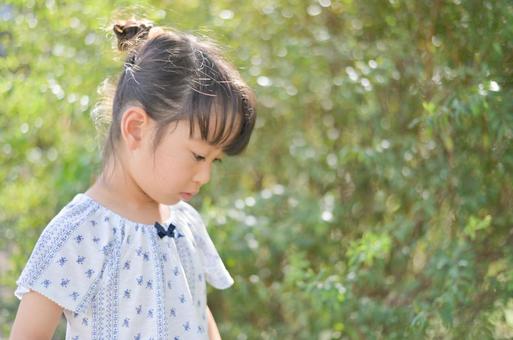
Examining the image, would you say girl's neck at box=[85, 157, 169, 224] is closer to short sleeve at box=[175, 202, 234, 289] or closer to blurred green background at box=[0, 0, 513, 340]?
short sleeve at box=[175, 202, 234, 289]

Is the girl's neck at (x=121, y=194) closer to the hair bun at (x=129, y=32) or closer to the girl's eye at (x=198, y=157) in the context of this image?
the girl's eye at (x=198, y=157)

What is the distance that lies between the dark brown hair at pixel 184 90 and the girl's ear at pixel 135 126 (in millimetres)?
14

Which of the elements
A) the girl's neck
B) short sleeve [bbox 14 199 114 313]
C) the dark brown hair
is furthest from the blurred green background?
short sleeve [bbox 14 199 114 313]

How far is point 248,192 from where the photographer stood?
3.58 meters

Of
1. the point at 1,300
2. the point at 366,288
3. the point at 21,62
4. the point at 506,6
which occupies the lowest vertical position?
the point at 1,300

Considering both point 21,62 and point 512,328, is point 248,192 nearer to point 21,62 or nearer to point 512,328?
point 21,62

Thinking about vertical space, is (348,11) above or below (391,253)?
above

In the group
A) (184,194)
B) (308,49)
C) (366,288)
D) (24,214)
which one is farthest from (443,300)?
(24,214)

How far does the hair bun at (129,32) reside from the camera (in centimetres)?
230

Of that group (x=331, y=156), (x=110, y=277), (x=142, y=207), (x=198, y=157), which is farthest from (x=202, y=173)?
(x=331, y=156)

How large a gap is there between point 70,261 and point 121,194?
20 centimetres

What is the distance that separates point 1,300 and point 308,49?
139 centimetres

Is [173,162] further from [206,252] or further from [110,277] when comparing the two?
[206,252]

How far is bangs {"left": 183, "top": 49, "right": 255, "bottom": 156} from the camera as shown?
2131mm
